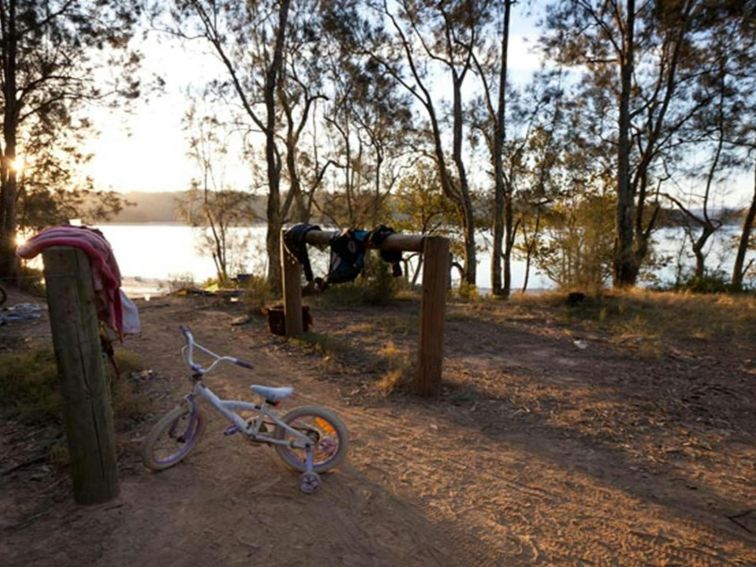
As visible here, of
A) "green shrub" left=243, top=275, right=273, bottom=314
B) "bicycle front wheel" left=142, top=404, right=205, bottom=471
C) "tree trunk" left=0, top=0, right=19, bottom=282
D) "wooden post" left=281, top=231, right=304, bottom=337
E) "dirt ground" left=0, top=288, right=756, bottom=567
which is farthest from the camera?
"tree trunk" left=0, top=0, right=19, bottom=282

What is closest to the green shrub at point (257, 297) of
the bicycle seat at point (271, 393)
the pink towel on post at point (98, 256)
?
the pink towel on post at point (98, 256)

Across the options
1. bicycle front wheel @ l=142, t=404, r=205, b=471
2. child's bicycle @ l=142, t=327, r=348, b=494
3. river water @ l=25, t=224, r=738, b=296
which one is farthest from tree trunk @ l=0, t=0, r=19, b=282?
child's bicycle @ l=142, t=327, r=348, b=494

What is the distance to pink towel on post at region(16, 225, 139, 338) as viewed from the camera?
2.36 metres

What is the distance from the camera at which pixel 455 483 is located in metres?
2.89

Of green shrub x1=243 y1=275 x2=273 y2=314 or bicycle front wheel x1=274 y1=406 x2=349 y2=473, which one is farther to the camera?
green shrub x1=243 y1=275 x2=273 y2=314

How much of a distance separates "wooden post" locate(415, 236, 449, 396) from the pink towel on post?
224cm

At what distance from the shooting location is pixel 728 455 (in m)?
3.25

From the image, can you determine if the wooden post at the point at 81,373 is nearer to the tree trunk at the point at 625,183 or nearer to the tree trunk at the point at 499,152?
the tree trunk at the point at 625,183

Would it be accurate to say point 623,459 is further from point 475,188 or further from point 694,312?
point 475,188

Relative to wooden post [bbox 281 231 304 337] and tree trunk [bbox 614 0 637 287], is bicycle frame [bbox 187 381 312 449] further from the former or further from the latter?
tree trunk [bbox 614 0 637 287]

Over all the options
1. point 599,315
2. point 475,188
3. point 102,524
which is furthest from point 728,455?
point 475,188

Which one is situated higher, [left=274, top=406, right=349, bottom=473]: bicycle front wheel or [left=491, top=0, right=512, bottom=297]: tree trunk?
[left=491, top=0, right=512, bottom=297]: tree trunk

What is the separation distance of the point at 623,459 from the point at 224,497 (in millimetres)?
2470

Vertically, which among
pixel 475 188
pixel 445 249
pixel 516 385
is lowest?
pixel 516 385
